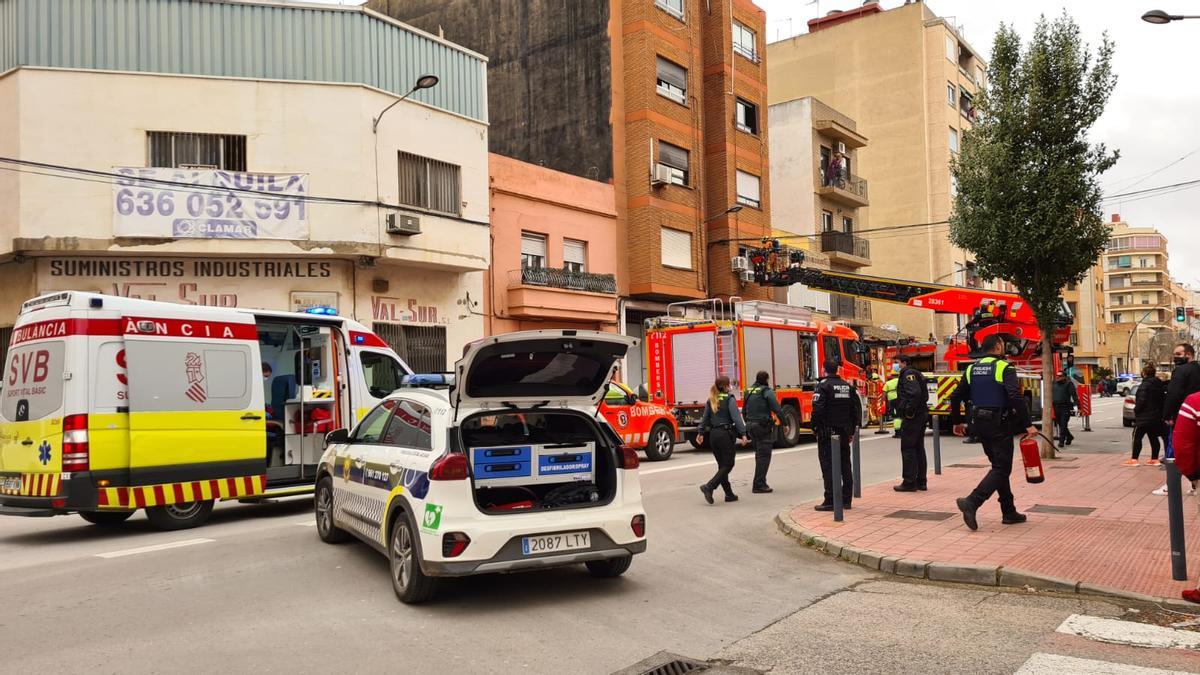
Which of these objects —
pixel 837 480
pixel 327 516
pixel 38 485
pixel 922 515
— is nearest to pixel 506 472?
pixel 327 516

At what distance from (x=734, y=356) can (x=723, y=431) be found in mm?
8291

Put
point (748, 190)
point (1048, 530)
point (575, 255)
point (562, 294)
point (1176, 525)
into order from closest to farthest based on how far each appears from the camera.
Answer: point (1176, 525) → point (1048, 530) → point (562, 294) → point (575, 255) → point (748, 190)

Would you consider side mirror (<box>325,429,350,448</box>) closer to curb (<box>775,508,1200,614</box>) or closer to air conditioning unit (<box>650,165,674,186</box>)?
curb (<box>775,508,1200,614</box>)

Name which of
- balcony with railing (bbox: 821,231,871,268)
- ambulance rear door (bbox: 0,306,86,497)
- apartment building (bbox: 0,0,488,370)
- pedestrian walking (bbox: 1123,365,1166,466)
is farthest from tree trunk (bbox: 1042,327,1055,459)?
balcony with railing (bbox: 821,231,871,268)

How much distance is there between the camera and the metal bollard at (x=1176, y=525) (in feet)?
20.8

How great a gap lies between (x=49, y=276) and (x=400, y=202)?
748 cm

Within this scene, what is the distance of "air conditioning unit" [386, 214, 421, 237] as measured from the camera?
2059cm

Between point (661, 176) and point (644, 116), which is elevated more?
point (644, 116)

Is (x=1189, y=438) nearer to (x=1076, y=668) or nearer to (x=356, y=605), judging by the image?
(x=1076, y=668)

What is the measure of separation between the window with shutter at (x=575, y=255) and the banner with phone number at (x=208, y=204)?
8.91 meters

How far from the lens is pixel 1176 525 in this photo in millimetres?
6344

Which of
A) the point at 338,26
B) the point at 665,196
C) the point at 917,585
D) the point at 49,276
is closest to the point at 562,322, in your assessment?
the point at 665,196

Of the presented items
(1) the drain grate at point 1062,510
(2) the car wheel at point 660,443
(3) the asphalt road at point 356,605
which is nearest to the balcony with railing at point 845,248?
(2) the car wheel at point 660,443

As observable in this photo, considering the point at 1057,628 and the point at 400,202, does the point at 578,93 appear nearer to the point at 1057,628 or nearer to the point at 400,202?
the point at 400,202
